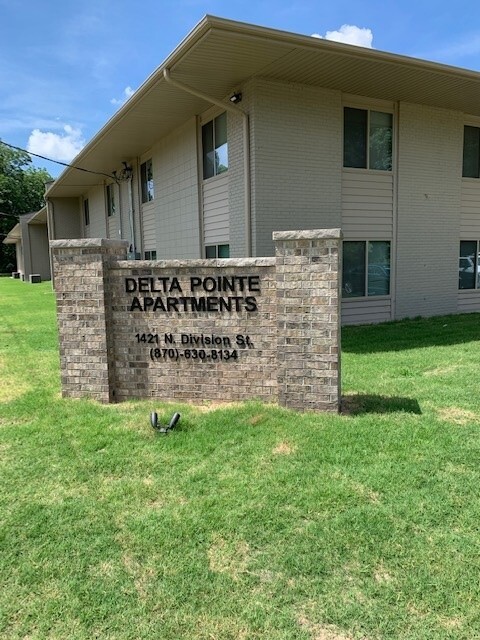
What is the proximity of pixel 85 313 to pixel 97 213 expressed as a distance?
745 inches

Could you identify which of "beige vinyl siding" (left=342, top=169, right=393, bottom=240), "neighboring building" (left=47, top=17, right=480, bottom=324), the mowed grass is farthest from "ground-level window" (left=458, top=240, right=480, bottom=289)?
the mowed grass

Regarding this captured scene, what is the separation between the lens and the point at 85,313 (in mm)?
5336

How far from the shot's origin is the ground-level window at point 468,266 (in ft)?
41.1

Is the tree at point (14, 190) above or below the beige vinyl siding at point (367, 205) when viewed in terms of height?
above

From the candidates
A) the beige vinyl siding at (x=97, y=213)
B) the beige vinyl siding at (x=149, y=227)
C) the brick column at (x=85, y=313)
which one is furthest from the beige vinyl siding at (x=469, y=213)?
the beige vinyl siding at (x=97, y=213)

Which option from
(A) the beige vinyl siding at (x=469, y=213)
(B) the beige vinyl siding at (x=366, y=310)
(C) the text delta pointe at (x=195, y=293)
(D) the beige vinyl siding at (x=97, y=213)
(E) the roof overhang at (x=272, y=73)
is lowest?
(B) the beige vinyl siding at (x=366, y=310)

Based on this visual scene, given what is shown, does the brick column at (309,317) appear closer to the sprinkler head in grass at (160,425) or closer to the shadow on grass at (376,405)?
the shadow on grass at (376,405)

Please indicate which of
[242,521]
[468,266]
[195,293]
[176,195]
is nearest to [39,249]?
[176,195]

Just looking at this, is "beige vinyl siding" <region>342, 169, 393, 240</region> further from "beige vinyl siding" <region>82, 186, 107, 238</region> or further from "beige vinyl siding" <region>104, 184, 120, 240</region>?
"beige vinyl siding" <region>82, 186, 107, 238</region>

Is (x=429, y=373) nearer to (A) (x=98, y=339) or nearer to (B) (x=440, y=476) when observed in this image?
(B) (x=440, y=476)

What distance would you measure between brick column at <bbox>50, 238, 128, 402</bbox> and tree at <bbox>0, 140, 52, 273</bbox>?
53.4 meters

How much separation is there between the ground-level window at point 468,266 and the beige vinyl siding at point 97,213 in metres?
14.6

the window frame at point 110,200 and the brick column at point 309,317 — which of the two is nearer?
the brick column at point 309,317

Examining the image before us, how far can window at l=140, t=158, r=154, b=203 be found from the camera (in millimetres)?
15516
